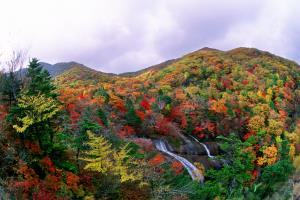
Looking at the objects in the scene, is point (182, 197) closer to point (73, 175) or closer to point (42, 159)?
point (73, 175)

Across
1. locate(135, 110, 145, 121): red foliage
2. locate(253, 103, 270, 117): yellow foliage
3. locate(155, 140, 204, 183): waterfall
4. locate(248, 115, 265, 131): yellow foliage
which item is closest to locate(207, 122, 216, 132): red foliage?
locate(248, 115, 265, 131): yellow foliage

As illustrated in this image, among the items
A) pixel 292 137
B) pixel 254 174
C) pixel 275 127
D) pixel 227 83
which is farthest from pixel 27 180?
pixel 227 83

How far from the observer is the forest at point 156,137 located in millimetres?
28531

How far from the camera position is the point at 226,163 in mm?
57875

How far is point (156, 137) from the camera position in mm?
63125

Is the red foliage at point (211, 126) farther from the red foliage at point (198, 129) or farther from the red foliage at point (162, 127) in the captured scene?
the red foliage at point (162, 127)

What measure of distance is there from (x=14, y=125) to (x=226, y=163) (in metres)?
38.0

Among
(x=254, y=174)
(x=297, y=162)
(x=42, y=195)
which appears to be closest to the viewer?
(x=42, y=195)

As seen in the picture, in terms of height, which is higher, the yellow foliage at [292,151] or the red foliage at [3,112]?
the red foliage at [3,112]

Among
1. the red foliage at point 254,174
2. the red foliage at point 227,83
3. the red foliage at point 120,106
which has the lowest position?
the red foliage at point 254,174

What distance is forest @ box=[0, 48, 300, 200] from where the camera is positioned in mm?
28531

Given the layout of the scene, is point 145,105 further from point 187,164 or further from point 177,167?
point 177,167

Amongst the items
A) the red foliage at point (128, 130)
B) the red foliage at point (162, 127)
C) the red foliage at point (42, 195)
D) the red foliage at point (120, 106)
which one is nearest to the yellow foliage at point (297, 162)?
the red foliage at point (162, 127)

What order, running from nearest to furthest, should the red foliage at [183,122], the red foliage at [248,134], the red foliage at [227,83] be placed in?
the red foliage at [183,122], the red foliage at [248,134], the red foliage at [227,83]
